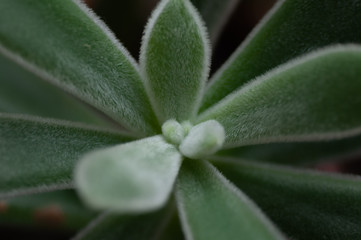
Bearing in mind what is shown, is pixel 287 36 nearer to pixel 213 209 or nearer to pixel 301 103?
pixel 301 103

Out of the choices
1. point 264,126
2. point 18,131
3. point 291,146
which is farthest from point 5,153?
point 291,146

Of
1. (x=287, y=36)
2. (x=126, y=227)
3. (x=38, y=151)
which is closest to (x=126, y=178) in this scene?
(x=38, y=151)

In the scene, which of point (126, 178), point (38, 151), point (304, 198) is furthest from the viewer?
point (304, 198)

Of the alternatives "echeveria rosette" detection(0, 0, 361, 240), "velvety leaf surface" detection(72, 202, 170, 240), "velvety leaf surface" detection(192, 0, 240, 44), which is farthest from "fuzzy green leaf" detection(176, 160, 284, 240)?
"velvety leaf surface" detection(192, 0, 240, 44)

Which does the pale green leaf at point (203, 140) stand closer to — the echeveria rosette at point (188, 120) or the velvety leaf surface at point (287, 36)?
the echeveria rosette at point (188, 120)

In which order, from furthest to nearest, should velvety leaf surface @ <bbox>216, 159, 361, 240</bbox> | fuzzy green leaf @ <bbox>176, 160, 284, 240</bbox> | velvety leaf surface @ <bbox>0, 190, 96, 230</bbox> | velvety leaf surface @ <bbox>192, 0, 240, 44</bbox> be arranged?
velvety leaf surface @ <bbox>0, 190, 96, 230</bbox>, velvety leaf surface @ <bbox>192, 0, 240, 44</bbox>, velvety leaf surface @ <bbox>216, 159, 361, 240</bbox>, fuzzy green leaf @ <bbox>176, 160, 284, 240</bbox>

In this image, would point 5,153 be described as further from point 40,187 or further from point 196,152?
point 196,152

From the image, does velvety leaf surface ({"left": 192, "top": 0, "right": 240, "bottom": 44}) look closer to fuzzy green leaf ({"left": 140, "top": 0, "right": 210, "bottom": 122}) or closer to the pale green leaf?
fuzzy green leaf ({"left": 140, "top": 0, "right": 210, "bottom": 122})
